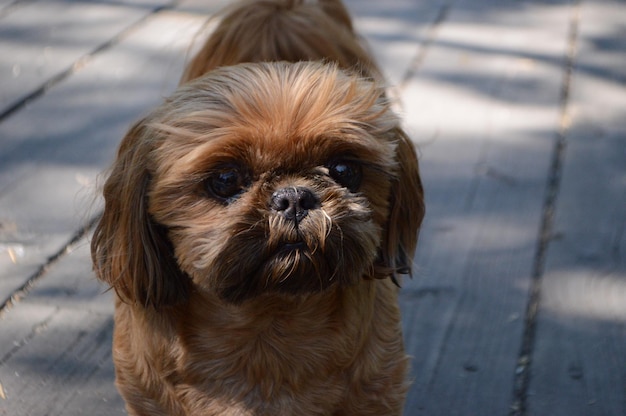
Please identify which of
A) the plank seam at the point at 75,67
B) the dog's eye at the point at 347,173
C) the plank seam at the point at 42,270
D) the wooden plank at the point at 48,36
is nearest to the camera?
the dog's eye at the point at 347,173

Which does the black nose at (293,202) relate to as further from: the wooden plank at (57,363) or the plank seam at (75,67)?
the plank seam at (75,67)

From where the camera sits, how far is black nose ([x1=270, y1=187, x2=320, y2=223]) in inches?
73.7

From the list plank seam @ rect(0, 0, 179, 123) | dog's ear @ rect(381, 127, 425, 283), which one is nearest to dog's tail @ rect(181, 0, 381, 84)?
dog's ear @ rect(381, 127, 425, 283)

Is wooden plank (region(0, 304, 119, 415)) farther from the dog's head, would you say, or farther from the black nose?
the black nose

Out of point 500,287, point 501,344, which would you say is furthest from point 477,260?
point 501,344

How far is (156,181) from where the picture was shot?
Result: 2.02 m

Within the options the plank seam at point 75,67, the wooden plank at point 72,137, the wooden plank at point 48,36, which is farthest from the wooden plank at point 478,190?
the wooden plank at point 48,36

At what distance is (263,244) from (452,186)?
1678mm

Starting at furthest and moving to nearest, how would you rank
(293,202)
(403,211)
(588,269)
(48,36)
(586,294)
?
1. (48,36)
2. (588,269)
3. (586,294)
4. (403,211)
5. (293,202)

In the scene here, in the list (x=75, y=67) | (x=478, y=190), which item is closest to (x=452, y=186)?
(x=478, y=190)

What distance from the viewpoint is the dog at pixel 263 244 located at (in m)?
1.90

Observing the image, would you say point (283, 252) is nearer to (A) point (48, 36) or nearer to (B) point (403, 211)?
(B) point (403, 211)

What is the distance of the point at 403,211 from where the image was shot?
2229mm

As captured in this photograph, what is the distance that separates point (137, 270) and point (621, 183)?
2063mm
